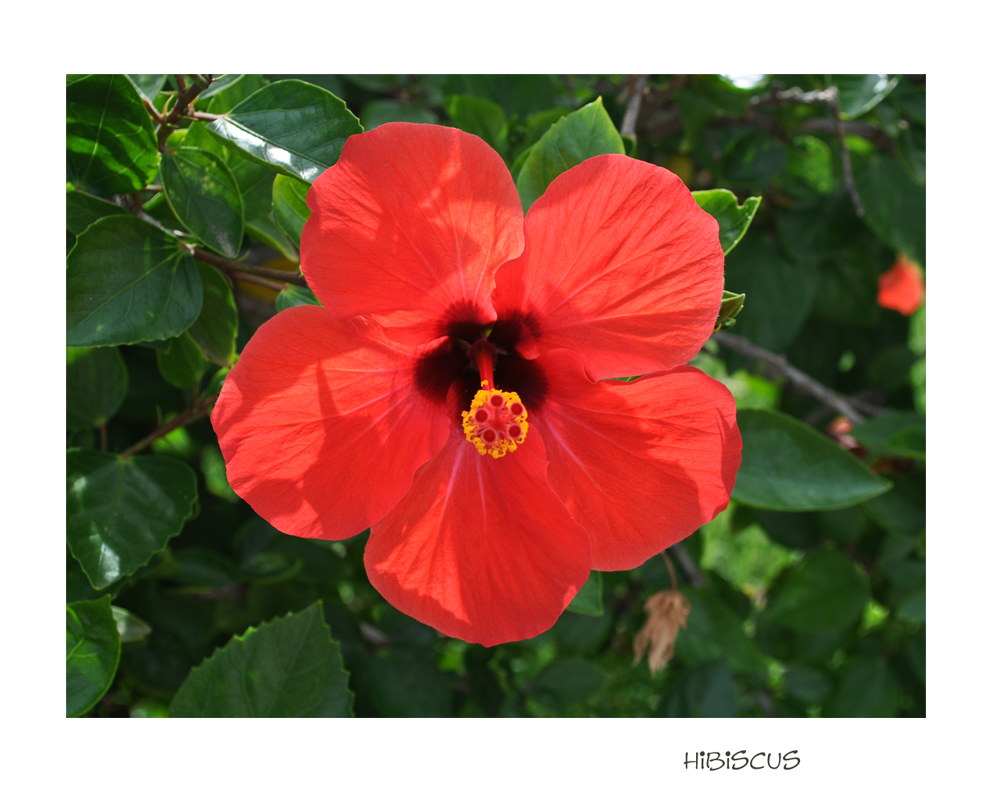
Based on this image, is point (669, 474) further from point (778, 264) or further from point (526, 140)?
point (778, 264)

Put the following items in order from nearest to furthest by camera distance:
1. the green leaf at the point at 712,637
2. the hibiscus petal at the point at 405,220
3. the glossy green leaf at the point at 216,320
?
the hibiscus petal at the point at 405,220 < the glossy green leaf at the point at 216,320 < the green leaf at the point at 712,637

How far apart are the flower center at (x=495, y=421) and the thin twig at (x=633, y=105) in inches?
22.9

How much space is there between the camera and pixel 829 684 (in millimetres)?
2066

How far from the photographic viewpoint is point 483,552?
0.99m

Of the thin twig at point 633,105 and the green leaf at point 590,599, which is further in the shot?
the thin twig at point 633,105

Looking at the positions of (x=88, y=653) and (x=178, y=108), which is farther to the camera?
(x=88, y=653)

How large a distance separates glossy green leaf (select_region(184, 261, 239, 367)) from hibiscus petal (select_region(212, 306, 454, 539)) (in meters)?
0.35

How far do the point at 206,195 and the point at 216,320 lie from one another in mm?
216

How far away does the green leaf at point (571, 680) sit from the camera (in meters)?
1.95

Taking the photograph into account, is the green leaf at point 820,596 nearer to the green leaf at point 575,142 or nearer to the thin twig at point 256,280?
the green leaf at point 575,142

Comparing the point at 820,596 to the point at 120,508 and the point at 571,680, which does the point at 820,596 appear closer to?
the point at 571,680

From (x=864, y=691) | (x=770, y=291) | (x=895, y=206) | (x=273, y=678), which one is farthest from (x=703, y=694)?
(x=895, y=206)

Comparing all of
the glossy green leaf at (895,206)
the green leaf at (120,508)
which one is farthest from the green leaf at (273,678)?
the glossy green leaf at (895,206)

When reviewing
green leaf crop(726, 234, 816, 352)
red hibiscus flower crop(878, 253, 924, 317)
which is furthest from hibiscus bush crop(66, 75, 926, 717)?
red hibiscus flower crop(878, 253, 924, 317)
